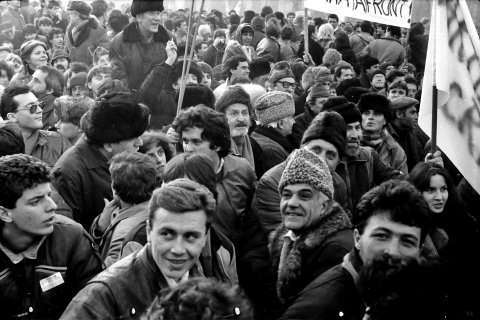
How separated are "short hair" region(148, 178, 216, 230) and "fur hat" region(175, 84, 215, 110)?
3838mm

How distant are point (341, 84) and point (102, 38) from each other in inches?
156

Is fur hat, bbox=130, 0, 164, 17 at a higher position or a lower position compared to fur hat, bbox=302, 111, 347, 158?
higher

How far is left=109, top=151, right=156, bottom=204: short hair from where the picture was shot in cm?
512

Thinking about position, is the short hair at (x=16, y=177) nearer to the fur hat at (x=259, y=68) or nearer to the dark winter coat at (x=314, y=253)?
the dark winter coat at (x=314, y=253)

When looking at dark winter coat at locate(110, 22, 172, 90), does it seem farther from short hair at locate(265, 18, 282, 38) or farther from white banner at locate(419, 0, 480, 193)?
short hair at locate(265, 18, 282, 38)

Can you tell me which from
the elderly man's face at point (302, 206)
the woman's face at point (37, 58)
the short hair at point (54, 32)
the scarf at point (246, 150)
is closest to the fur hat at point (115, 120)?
the scarf at point (246, 150)

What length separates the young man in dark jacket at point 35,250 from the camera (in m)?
4.27

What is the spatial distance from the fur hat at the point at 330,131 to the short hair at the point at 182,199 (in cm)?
226

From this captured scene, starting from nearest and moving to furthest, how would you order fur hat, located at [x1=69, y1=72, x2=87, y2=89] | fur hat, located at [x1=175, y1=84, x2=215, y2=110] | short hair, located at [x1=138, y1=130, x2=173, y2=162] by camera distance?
short hair, located at [x1=138, y1=130, x2=173, y2=162] → fur hat, located at [x1=175, y1=84, x2=215, y2=110] → fur hat, located at [x1=69, y1=72, x2=87, y2=89]

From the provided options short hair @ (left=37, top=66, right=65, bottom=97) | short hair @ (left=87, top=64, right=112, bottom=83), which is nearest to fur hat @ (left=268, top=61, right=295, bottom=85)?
short hair @ (left=87, top=64, right=112, bottom=83)

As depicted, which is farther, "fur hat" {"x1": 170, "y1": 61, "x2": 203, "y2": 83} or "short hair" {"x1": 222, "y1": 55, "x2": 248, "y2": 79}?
"short hair" {"x1": 222, "y1": 55, "x2": 248, "y2": 79}

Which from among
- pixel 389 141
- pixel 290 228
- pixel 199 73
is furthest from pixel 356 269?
pixel 199 73

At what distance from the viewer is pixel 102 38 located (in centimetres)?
1320

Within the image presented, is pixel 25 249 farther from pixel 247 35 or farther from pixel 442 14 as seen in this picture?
pixel 247 35
